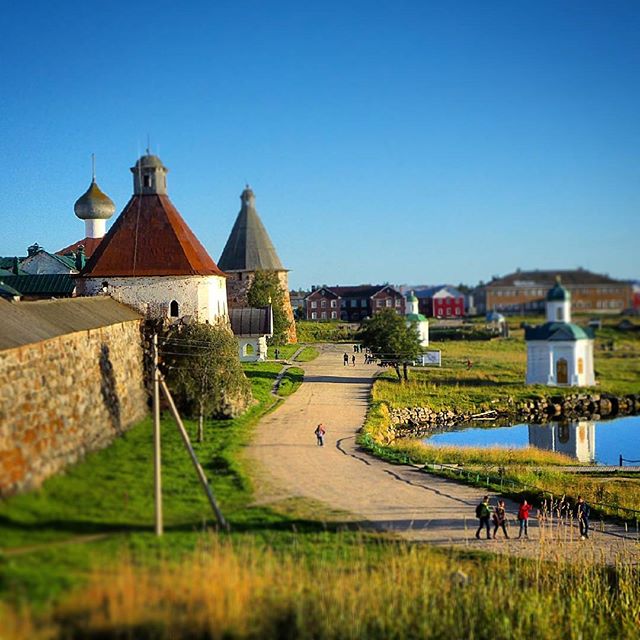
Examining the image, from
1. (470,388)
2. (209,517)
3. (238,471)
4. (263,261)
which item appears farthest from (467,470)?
(263,261)

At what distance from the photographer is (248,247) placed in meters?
52.4

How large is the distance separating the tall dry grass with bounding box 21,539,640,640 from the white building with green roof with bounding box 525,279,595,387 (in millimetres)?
27698

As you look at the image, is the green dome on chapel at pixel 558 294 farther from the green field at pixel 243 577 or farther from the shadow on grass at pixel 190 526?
the shadow on grass at pixel 190 526

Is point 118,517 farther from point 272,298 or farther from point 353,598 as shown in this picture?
point 272,298

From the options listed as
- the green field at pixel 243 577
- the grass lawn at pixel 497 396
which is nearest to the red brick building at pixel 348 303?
the grass lawn at pixel 497 396

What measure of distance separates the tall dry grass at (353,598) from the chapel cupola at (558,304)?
1063 inches

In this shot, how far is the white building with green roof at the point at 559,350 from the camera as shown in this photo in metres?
41.5

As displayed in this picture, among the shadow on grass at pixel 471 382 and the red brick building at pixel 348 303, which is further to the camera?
the red brick building at pixel 348 303

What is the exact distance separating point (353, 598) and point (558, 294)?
31.8 m

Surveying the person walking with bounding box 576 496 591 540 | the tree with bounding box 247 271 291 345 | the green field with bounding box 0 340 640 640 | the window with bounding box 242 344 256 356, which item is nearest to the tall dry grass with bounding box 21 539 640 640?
the green field with bounding box 0 340 640 640

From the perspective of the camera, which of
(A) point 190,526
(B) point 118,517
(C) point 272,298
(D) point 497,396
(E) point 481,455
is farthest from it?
(C) point 272,298

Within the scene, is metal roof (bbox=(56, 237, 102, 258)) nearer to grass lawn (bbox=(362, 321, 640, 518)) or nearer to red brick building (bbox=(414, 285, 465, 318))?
grass lawn (bbox=(362, 321, 640, 518))

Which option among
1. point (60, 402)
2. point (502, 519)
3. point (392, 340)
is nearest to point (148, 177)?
point (60, 402)

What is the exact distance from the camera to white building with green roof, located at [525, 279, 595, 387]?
136 ft
